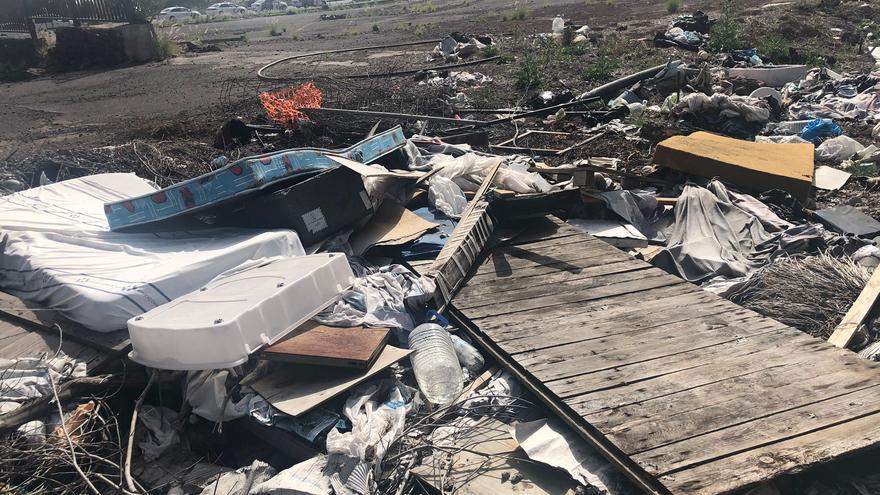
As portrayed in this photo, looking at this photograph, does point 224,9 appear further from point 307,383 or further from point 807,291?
point 807,291

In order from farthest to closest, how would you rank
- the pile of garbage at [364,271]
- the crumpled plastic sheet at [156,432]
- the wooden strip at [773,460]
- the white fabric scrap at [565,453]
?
the crumpled plastic sheet at [156,432] → the pile of garbage at [364,271] → the white fabric scrap at [565,453] → the wooden strip at [773,460]

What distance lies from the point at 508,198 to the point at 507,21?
19.8m

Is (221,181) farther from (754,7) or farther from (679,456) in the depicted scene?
(754,7)

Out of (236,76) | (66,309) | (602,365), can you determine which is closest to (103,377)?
(66,309)

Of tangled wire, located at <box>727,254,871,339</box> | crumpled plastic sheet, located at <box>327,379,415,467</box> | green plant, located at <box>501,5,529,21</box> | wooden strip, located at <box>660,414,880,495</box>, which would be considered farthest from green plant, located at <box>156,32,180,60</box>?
wooden strip, located at <box>660,414,880,495</box>

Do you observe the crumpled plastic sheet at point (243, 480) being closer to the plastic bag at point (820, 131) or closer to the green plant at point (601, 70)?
the plastic bag at point (820, 131)

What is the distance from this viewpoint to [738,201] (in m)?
5.48

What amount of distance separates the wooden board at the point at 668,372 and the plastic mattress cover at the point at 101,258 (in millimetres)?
1568

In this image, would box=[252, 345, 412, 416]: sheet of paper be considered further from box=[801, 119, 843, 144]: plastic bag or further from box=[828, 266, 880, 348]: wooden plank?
box=[801, 119, 843, 144]: plastic bag

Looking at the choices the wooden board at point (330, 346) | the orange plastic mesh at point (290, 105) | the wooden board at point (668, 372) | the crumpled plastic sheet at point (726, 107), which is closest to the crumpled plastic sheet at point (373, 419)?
the wooden board at point (330, 346)

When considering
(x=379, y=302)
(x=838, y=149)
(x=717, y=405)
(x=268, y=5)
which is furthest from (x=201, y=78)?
(x=268, y=5)

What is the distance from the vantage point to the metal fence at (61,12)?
1881cm

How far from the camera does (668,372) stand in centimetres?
317

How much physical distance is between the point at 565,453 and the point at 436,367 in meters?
0.91
